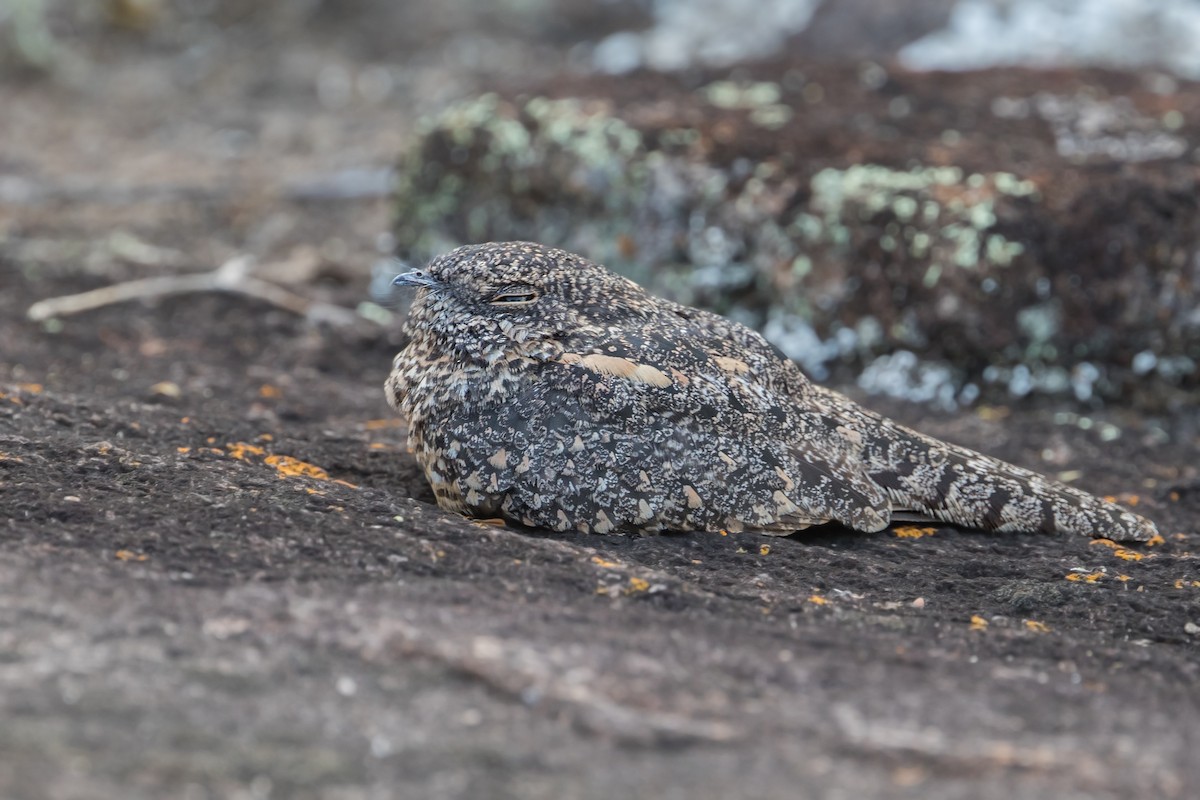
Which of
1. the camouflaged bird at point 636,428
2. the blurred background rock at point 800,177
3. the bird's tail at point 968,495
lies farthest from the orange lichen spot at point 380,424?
the blurred background rock at point 800,177

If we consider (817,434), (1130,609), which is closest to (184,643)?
(817,434)

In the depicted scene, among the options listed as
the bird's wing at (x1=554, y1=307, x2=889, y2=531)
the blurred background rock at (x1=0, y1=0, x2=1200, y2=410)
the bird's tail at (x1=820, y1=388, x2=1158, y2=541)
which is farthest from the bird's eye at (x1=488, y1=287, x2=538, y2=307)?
the blurred background rock at (x1=0, y1=0, x2=1200, y2=410)

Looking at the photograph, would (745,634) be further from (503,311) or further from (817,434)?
(503,311)

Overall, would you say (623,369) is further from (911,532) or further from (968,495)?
(968,495)

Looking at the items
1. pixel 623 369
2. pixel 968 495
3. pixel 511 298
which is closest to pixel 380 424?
pixel 511 298

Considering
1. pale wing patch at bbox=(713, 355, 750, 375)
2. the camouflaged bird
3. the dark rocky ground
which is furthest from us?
pale wing patch at bbox=(713, 355, 750, 375)

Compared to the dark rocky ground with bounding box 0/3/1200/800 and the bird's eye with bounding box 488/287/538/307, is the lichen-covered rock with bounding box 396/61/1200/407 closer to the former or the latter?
the dark rocky ground with bounding box 0/3/1200/800

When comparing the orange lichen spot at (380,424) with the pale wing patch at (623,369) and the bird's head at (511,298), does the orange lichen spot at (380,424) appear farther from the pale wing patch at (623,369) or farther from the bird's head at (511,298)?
the pale wing patch at (623,369)
